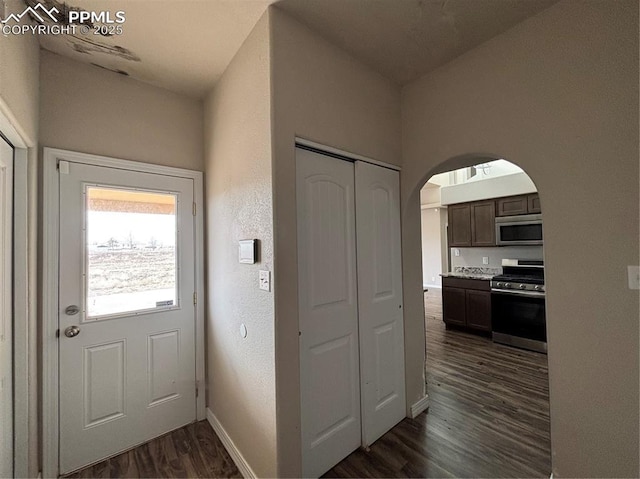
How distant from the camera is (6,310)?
1.50 m

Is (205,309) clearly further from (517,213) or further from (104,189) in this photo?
(517,213)

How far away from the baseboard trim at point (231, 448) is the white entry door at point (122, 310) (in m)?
0.22

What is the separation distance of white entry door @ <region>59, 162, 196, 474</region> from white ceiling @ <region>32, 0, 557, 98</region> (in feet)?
2.65

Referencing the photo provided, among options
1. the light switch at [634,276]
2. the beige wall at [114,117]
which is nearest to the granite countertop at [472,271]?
the light switch at [634,276]

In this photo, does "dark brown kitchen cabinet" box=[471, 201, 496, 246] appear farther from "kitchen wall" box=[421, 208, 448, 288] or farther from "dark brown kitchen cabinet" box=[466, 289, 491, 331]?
"kitchen wall" box=[421, 208, 448, 288]

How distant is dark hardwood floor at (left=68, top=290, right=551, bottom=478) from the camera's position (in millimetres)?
1812

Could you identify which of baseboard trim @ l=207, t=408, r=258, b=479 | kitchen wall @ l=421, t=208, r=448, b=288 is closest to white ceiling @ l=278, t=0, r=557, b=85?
baseboard trim @ l=207, t=408, r=258, b=479

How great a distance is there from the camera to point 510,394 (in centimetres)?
269

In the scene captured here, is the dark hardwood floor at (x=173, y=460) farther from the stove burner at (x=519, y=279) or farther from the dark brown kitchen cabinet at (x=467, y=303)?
the stove burner at (x=519, y=279)

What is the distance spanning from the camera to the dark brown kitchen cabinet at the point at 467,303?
13.9ft

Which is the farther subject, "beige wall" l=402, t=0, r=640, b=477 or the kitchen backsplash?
the kitchen backsplash

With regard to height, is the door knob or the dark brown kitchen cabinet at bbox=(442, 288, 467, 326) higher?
the door knob

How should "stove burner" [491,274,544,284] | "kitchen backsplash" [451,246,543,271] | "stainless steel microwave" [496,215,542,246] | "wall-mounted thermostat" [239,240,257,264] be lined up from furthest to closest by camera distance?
"kitchen backsplash" [451,246,543,271] < "stainless steel microwave" [496,215,542,246] < "stove burner" [491,274,544,284] < "wall-mounted thermostat" [239,240,257,264]

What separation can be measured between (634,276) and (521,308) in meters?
2.95
